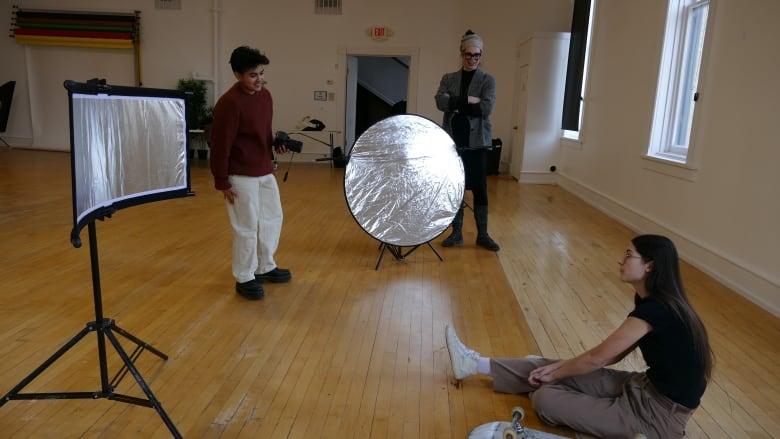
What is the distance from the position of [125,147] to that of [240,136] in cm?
122

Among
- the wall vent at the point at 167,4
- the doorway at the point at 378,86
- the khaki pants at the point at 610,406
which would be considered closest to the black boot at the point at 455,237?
the khaki pants at the point at 610,406

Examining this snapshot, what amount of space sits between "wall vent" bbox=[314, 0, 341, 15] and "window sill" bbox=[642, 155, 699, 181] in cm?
715

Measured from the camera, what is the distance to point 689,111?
5.24m

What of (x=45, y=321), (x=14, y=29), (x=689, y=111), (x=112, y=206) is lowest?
(x=45, y=321)

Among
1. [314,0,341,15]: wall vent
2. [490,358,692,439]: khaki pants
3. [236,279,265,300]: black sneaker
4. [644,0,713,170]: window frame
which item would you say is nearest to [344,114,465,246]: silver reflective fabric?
[236,279,265,300]: black sneaker

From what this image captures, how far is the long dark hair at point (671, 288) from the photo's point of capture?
6.11 feet

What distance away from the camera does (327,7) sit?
10797 millimetres

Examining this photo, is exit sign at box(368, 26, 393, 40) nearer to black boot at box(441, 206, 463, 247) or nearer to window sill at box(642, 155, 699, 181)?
window sill at box(642, 155, 699, 181)

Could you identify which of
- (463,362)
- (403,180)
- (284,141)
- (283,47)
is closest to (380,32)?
(283,47)

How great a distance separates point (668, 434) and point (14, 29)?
12956mm

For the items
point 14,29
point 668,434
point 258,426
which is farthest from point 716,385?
point 14,29

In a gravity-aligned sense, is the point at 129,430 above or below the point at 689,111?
below

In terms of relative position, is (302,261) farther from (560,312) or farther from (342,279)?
(560,312)

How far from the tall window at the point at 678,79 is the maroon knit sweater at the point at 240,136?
12.2ft
